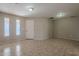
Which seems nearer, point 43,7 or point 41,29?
point 43,7

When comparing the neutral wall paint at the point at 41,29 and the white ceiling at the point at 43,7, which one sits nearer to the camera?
the white ceiling at the point at 43,7

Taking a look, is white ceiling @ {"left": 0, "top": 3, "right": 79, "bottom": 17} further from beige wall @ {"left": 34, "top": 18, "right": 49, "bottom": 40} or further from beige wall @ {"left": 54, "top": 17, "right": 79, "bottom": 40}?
beige wall @ {"left": 54, "top": 17, "right": 79, "bottom": 40}

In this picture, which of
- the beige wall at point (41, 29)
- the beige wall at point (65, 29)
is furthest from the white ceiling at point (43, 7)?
the beige wall at point (65, 29)

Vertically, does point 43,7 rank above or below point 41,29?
above

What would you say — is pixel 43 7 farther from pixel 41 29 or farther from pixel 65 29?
pixel 41 29

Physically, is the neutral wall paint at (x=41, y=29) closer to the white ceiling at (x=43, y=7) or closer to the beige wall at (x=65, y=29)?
the beige wall at (x=65, y=29)

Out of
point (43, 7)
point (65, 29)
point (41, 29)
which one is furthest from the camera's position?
point (41, 29)

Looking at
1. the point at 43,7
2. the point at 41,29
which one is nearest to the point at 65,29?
the point at 41,29

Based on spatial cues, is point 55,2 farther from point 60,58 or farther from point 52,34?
point 52,34

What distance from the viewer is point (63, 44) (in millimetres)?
5863

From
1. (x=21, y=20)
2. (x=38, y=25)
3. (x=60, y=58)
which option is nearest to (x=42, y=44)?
(x=38, y=25)

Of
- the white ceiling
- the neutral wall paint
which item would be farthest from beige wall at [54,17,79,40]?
the white ceiling

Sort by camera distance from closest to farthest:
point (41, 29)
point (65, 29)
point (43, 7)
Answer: point (43, 7) → point (65, 29) → point (41, 29)

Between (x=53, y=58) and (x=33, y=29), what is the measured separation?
2861 millimetres
